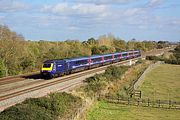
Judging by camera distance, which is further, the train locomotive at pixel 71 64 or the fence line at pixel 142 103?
the train locomotive at pixel 71 64

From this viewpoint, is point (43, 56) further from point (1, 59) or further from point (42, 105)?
point (42, 105)

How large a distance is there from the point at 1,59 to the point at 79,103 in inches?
897

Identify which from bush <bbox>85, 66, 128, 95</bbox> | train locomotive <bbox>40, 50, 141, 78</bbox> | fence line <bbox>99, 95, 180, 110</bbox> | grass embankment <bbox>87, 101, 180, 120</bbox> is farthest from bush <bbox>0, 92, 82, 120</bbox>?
train locomotive <bbox>40, 50, 141, 78</bbox>

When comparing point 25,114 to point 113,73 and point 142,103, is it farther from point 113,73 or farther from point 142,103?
point 113,73

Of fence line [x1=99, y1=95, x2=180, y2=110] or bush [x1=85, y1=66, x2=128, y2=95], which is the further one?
fence line [x1=99, y1=95, x2=180, y2=110]

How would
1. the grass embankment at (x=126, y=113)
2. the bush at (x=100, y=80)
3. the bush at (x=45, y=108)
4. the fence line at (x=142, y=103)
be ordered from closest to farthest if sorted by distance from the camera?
1. the bush at (x=45, y=108)
2. the grass embankment at (x=126, y=113)
3. the bush at (x=100, y=80)
4. the fence line at (x=142, y=103)

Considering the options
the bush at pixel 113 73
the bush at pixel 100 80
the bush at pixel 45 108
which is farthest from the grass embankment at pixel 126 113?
the bush at pixel 113 73

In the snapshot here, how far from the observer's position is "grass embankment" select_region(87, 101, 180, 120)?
1116 inches

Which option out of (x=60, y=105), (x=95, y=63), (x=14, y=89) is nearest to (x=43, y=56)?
(x=95, y=63)

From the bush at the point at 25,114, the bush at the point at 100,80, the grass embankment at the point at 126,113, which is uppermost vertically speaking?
the bush at the point at 25,114

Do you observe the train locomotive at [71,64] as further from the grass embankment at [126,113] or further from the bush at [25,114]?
the bush at [25,114]

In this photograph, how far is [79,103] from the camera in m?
26.4

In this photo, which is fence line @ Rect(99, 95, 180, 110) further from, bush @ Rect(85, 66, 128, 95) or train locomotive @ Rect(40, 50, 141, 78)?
train locomotive @ Rect(40, 50, 141, 78)

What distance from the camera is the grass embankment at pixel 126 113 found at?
28.3 metres
